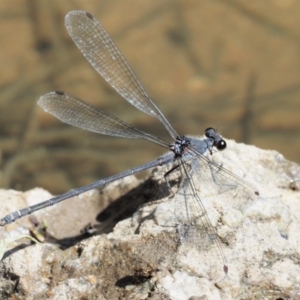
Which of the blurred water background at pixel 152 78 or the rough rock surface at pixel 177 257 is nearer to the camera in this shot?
the rough rock surface at pixel 177 257

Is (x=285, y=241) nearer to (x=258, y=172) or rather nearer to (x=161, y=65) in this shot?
(x=258, y=172)

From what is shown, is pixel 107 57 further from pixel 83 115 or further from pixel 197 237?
pixel 197 237

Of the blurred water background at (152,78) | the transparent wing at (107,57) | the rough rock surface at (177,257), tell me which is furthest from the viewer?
the blurred water background at (152,78)

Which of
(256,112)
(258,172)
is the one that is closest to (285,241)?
(258,172)

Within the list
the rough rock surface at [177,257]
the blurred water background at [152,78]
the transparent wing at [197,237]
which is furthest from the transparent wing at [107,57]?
the blurred water background at [152,78]

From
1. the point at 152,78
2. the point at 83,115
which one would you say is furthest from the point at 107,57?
the point at 152,78

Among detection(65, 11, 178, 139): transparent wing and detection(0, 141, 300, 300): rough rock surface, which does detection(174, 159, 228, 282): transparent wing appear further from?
detection(65, 11, 178, 139): transparent wing

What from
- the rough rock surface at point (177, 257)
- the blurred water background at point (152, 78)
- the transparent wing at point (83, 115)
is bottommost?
the rough rock surface at point (177, 257)

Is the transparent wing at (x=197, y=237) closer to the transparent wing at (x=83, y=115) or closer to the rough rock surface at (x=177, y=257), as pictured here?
the rough rock surface at (x=177, y=257)
